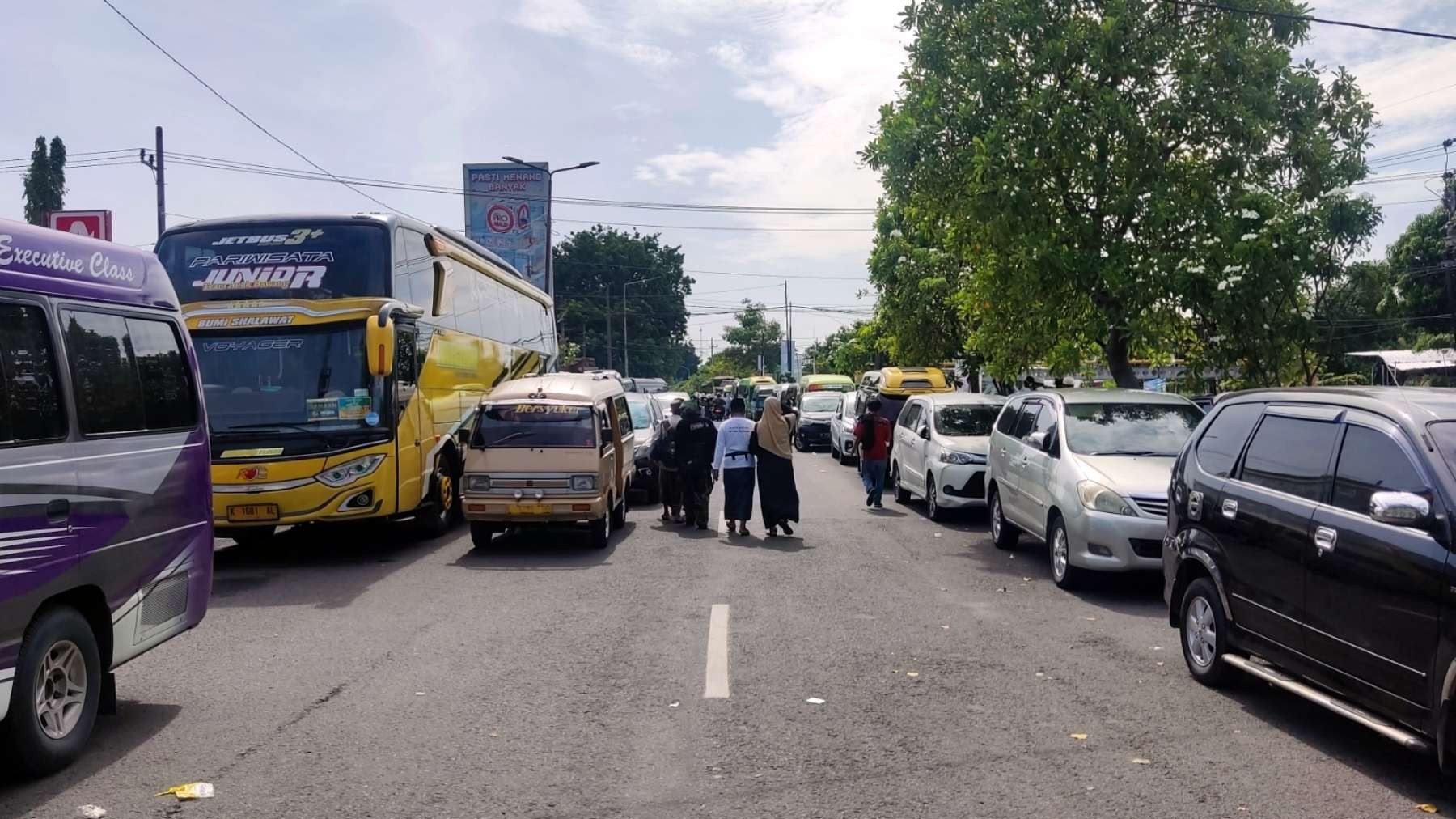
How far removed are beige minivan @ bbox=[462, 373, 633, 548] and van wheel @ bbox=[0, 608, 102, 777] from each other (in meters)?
6.83

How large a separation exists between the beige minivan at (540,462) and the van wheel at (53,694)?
683 centimetres

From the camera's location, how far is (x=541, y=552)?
514 inches

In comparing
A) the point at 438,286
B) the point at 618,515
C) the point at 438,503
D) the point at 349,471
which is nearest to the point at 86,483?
the point at 349,471

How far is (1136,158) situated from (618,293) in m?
58.0

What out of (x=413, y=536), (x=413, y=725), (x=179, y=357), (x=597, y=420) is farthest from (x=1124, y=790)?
(x=413, y=536)

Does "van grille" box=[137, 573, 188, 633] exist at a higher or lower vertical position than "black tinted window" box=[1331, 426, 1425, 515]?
lower

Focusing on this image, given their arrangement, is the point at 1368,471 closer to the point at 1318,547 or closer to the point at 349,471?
the point at 1318,547

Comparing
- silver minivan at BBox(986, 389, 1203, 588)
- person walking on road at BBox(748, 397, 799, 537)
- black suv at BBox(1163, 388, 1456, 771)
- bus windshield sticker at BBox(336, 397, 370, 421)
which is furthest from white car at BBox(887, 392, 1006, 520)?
bus windshield sticker at BBox(336, 397, 370, 421)

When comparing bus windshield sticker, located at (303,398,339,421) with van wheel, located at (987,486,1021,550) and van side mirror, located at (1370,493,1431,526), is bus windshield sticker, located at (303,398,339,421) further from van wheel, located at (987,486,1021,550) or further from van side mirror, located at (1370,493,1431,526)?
van side mirror, located at (1370,493,1431,526)

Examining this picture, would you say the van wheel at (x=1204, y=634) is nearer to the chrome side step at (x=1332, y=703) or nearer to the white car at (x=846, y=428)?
the chrome side step at (x=1332, y=703)

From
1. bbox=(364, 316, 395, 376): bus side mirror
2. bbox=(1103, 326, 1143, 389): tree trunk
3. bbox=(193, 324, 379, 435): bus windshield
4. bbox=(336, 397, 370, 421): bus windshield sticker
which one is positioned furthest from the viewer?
bbox=(1103, 326, 1143, 389): tree trunk

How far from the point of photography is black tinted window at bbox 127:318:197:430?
6469 mm

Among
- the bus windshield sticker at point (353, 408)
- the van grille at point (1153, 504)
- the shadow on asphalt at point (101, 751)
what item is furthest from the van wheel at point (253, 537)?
the van grille at point (1153, 504)

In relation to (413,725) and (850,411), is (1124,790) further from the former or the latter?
(850,411)
